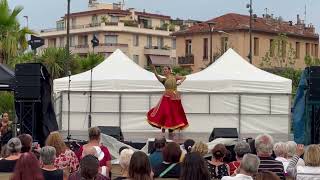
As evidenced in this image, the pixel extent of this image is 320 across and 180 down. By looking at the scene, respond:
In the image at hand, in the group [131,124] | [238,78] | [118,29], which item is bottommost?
[131,124]

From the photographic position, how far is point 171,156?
7195 mm

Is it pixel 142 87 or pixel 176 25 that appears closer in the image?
pixel 142 87

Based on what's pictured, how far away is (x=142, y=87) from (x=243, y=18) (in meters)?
46.4

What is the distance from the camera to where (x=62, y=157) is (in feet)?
24.5

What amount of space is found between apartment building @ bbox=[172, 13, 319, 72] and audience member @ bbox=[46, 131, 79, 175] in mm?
47387

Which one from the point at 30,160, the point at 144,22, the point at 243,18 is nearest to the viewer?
the point at 30,160

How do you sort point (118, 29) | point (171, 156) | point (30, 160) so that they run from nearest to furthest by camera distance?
point (30, 160) < point (171, 156) < point (118, 29)

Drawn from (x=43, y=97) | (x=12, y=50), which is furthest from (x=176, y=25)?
(x=43, y=97)

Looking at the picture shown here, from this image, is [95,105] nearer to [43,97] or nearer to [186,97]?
[186,97]

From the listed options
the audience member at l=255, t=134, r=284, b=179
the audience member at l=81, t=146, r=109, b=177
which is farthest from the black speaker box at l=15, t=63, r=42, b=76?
the audience member at l=255, t=134, r=284, b=179

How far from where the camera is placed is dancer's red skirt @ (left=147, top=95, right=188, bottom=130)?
16.2m

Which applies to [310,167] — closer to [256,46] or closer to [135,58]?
[256,46]

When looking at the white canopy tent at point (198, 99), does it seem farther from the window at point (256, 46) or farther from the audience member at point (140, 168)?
the window at point (256, 46)

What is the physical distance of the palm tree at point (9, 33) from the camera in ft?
75.7
